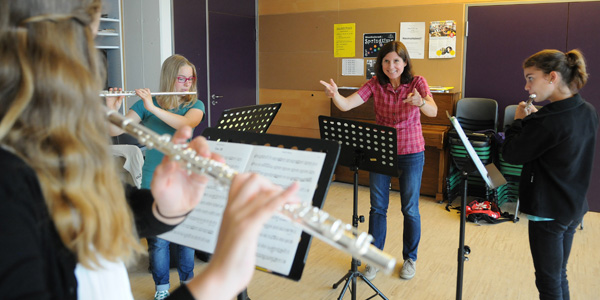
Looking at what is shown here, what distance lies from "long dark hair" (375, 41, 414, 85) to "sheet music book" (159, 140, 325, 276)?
1.76 m

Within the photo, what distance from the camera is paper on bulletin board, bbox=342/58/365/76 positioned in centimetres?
547

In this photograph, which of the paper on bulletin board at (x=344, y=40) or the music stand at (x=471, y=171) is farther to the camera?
the paper on bulletin board at (x=344, y=40)

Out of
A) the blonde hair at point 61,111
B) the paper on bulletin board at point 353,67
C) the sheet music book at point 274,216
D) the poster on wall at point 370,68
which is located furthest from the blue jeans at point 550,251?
the paper on bulletin board at point 353,67

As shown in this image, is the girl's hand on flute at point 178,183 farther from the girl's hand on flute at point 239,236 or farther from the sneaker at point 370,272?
the sneaker at point 370,272

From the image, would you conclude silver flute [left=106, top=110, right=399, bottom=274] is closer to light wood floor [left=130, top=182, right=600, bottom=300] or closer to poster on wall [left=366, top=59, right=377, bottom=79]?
light wood floor [left=130, top=182, right=600, bottom=300]

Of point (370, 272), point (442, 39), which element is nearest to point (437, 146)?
point (442, 39)

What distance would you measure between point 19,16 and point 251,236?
464 mm

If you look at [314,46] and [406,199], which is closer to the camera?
[406,199]

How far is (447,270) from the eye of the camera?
10.6 ft

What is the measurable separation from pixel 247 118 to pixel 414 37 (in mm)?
2983

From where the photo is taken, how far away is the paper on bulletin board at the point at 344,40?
17.9 ft

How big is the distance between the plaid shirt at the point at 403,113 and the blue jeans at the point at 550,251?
0.94 meters

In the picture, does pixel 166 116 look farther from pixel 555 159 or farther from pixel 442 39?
pixel 442 39

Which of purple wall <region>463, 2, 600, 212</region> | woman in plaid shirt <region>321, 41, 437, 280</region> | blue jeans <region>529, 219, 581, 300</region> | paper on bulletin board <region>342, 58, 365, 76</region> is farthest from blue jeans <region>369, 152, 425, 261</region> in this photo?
paper on bulletin board <region>342, 58, 365, 76</region>
